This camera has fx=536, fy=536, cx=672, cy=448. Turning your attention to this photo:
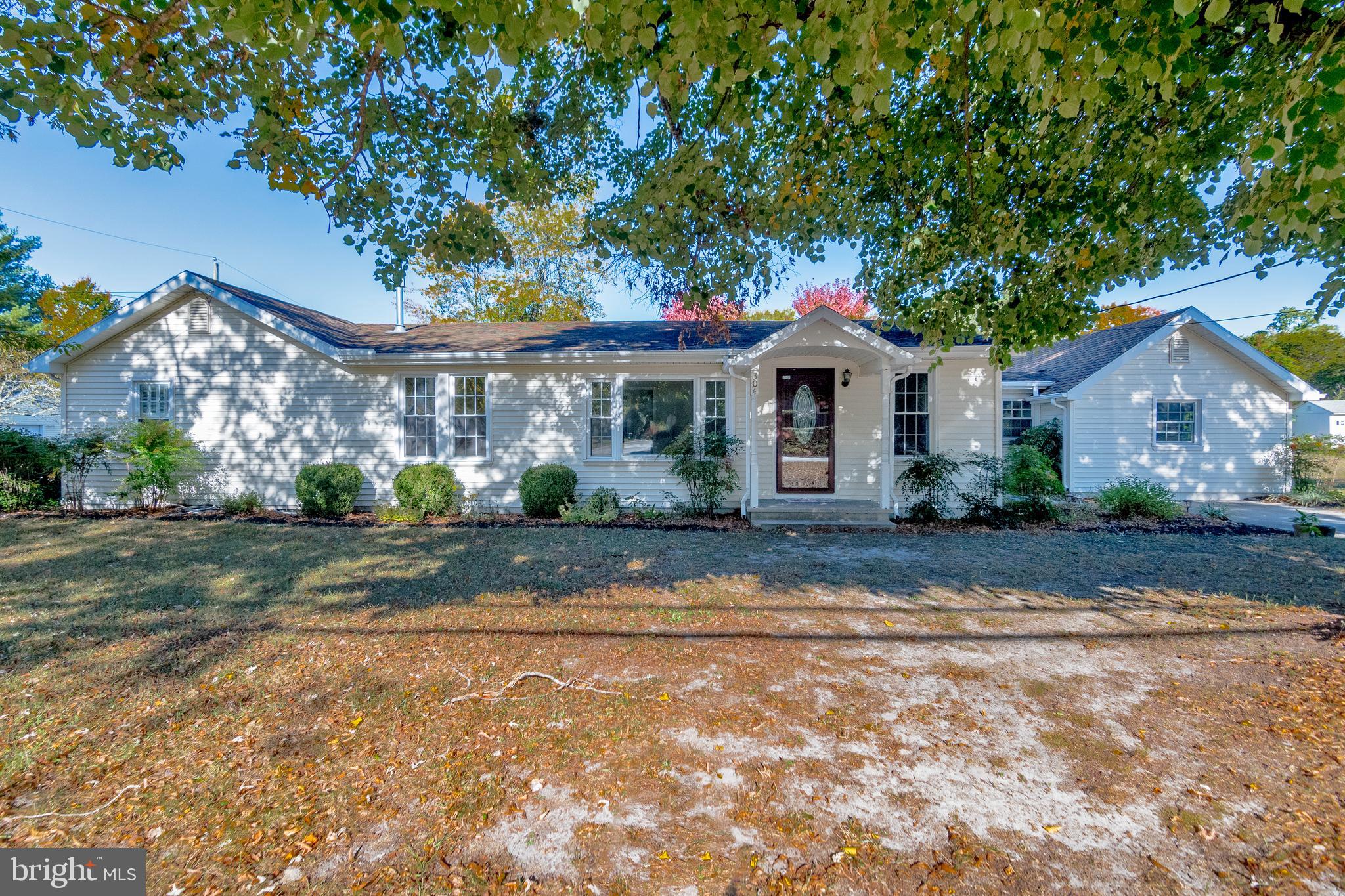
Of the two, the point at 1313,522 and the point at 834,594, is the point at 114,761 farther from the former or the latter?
the point at 1313,522

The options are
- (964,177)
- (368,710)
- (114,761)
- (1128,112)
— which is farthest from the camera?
(964,177)

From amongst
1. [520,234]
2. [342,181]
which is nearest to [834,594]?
[342,181]

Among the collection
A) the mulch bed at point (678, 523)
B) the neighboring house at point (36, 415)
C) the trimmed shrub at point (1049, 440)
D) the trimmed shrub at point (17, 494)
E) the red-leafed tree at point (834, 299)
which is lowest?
the mulch bed at point (678, 523)

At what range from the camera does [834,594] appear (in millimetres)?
5328

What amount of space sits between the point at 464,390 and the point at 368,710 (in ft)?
26.3

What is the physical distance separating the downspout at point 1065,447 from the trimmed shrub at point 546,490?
38.2ft

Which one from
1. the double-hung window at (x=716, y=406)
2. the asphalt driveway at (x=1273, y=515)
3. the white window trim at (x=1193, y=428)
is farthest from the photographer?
the white window trim at (x=1193, y=428)

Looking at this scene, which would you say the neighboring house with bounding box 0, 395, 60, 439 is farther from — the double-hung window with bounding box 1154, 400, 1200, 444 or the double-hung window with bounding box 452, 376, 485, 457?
the double-hung window with bounding box 1154, 400, 1200, 444

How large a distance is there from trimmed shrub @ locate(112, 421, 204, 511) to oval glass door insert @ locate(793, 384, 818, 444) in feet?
37.0

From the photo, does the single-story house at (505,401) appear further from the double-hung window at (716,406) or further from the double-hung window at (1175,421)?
the double-hung window at (1175,421)

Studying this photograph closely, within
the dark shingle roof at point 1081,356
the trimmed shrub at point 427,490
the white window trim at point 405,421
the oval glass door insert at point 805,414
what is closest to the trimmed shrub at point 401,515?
Answer: the trimmed shrub at point 427,490

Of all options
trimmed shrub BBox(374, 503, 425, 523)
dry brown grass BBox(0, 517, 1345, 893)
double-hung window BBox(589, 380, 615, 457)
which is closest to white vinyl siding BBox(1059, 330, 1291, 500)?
dry brown grass BBox(0, 517, 1345, 893)

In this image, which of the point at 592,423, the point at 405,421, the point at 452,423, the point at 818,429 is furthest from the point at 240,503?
the point at 818,429

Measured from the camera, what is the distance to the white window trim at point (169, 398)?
10.4 metres
